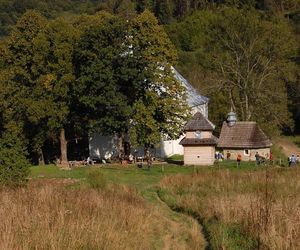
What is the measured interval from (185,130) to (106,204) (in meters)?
26.2

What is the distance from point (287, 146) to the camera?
63.0 metres

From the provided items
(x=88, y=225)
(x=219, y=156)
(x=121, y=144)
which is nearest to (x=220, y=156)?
(x=219, y=156)

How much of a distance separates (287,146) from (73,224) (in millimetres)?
54033

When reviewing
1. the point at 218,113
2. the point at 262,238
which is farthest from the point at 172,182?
the point at 218,113

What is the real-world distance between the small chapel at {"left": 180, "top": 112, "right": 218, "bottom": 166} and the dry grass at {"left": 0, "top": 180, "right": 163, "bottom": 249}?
2469 cm

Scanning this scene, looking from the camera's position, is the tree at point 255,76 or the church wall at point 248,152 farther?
the tree at point 255,76

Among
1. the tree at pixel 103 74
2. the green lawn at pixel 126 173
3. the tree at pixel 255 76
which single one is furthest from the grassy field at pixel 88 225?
the tree at pixel 255 76

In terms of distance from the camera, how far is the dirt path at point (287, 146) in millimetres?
57338

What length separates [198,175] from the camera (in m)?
29.2

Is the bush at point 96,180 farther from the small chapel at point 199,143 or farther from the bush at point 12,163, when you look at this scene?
the small chapel at point 199,143

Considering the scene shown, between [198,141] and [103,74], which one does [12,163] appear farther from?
[198,141]

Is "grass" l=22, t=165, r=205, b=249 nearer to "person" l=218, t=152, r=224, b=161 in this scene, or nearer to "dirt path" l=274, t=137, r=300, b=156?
"person" l=218, t=152, r=224, b=161

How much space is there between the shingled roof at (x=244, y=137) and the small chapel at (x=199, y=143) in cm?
525

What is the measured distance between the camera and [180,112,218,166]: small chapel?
4134cm
